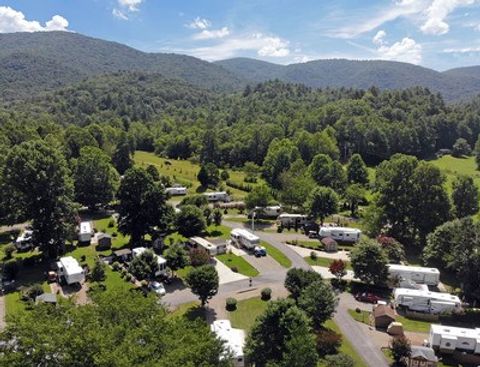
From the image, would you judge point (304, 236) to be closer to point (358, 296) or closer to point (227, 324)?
point (358, 296)

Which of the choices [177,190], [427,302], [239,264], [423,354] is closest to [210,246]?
[239,264]

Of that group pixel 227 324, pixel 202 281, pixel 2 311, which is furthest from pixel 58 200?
pixel 227 324

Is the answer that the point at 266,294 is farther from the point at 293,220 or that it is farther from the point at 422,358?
the point at 293,220

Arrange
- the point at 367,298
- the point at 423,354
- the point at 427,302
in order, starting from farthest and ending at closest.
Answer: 1. the point at 367,298
2. the point at 427,302
3. the point at 423,354

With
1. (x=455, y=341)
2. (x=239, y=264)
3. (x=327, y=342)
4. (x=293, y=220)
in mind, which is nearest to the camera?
(x=327, y=342)

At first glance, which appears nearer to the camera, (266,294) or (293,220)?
(266,294)

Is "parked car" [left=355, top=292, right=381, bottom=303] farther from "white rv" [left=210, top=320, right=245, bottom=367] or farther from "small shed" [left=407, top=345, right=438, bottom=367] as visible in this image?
"white rv" [left=210, top=320, right=245, bottom=367]
